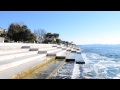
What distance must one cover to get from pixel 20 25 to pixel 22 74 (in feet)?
95.3
